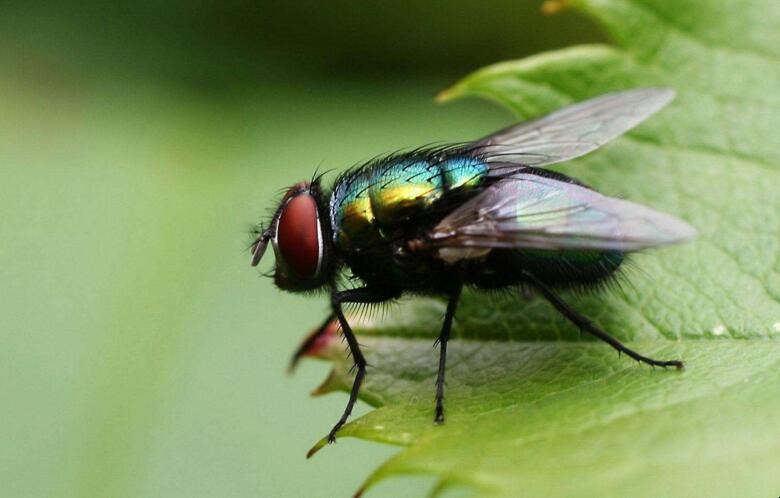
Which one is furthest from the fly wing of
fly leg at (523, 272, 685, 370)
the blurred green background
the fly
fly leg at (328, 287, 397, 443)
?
the blurred green background

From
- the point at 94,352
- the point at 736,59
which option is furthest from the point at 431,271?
the point at 94,352

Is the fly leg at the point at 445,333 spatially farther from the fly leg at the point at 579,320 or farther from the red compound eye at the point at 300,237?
the red compound eye at the point at 300,237

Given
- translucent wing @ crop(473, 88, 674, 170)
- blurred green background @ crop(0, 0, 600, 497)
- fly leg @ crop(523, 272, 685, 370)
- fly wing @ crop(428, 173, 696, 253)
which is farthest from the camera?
blurred green background @ crop(0, 0, 600, 497)

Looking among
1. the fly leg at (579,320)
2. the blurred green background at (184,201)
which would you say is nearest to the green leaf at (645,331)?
the fly leg at (579,320)

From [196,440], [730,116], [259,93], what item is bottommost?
[196,440]

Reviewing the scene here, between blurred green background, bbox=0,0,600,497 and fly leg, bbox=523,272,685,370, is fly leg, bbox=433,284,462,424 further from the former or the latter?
blurred green background, bbox=0,0,600,497

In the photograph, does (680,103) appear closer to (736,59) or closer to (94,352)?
(736,59)
